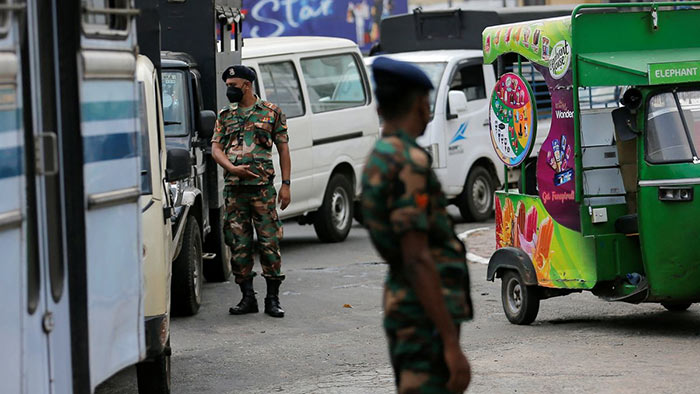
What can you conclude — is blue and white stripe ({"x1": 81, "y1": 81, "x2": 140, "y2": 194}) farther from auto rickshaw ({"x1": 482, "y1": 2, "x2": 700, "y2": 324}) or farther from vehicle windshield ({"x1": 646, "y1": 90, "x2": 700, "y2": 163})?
vehicle windshield ({"x1": 646, "y1": 90, "x2": 700, "y2": 163})

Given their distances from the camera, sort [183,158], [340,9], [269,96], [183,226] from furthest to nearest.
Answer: [340,9] → [269,96] → [183,226] → [183,158]

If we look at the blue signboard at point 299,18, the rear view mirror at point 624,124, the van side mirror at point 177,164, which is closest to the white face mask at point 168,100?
the van side mirror at point 177,164

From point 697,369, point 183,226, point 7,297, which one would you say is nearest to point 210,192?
point 183,226

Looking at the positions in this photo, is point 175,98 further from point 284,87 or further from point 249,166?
point 284,87

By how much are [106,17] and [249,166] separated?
473 cm

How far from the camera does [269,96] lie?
A: 46.0 ft

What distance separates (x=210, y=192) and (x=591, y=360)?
194 inches

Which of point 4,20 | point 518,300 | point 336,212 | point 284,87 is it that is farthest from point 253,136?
point 4,20

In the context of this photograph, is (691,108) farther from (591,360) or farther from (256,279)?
(256,279)

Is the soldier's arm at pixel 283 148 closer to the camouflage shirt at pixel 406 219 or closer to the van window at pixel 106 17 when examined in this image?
the van window at pixel 106 17

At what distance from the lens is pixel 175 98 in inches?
431

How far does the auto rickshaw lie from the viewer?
330 inches

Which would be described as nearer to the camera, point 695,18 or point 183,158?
point 183,158

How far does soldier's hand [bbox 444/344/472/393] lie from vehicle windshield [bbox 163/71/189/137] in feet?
22.8
